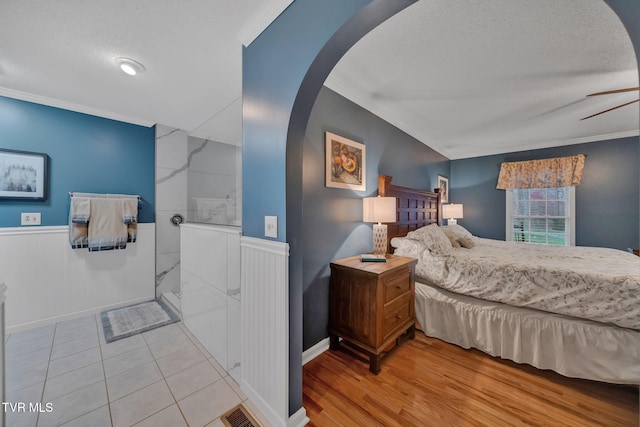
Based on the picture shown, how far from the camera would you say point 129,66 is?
1.78 metres

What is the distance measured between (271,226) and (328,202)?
887 millimetres

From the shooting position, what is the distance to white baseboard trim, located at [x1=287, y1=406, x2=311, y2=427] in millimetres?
1260

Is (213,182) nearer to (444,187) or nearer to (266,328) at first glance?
(266,328)

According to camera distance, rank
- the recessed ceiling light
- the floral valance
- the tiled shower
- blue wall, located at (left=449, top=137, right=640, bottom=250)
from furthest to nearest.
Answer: the floral valance < blue wall, located at (left=449, top=137, right=640, bottom=250) < the tiled shower < the recessed ceiling light

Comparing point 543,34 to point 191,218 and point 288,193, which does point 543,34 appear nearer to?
point 288,193

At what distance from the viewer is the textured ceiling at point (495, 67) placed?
143cm

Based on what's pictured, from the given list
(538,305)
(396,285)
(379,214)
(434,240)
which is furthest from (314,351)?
(538,305)

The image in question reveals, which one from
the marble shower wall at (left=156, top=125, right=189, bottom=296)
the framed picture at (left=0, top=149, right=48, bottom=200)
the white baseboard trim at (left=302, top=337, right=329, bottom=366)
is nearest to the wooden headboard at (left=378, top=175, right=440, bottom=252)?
the white baseboard trim at (left=302, top=337, right=329, bottom=366)

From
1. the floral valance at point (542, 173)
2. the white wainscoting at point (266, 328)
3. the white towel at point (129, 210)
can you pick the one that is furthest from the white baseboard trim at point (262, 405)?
the floral valance at point (542, 173)

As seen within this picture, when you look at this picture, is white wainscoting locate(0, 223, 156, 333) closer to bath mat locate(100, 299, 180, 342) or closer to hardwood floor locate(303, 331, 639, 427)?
bath mat locate(100, 299, 180, 342)

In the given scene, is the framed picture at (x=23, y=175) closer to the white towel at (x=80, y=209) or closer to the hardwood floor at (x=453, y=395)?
the white towel at (x=80, y=209)

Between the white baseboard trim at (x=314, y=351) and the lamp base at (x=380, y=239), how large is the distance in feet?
3.21

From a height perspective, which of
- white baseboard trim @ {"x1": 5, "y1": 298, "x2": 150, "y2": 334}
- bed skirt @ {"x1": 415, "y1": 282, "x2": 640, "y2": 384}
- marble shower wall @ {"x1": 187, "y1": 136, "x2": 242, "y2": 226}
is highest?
marble shower wall @ {"x1": 187, "y1": 136, "x2": 242, "y2": 226}

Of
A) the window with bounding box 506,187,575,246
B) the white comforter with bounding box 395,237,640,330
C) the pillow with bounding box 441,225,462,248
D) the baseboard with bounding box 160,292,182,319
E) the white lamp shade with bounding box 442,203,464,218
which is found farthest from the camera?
the white lamp shade with bounding box 442,203,464,218
